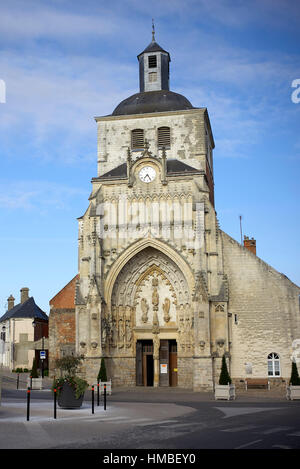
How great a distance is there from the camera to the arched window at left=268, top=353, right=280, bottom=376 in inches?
1210

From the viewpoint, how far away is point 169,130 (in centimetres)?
3547

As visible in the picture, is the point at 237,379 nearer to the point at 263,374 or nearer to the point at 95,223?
the point at 263,374

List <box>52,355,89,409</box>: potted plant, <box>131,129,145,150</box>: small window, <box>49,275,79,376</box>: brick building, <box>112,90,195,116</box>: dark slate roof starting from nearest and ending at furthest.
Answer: <box>52,355,89,409</box>: potted plant → <box>131,129,145,150</box>: small window → <box>49,275,79,376</box>: brick building → <box>112,90,195,116</box>: dark slate roof

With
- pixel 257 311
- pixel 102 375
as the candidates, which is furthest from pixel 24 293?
pixel 257 311

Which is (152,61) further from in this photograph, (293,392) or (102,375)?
(293,392)

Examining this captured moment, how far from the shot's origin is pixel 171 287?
3294 cm

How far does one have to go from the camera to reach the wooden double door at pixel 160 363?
32.5 m

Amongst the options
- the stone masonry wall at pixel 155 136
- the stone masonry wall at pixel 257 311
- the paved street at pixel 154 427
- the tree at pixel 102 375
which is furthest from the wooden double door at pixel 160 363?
the paved street at pixel 154 427

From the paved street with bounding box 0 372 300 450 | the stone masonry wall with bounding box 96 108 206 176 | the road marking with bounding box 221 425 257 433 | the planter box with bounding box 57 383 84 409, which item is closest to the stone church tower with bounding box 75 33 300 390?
the stone masonry wall with bounding box 96 108 206 176

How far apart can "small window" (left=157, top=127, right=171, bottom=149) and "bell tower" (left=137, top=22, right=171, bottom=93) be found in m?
4.22

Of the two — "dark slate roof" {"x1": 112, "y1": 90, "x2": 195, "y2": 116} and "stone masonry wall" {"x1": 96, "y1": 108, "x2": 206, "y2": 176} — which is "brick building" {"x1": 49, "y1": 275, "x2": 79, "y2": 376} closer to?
"stone masonry wall" {"x1": 96, "y1": 108, "x2": 206, "y2": 176}

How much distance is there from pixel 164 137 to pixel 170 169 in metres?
2.96
